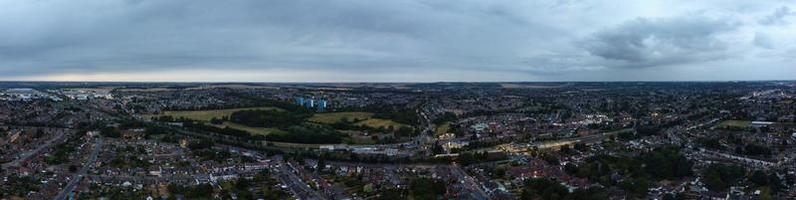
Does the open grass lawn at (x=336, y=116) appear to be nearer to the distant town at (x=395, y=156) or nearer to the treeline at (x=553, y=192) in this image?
the distant town at (x=395, y=156)

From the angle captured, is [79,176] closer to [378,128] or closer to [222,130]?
[222,130]

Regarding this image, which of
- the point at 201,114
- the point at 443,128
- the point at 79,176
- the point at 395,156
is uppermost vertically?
the point at 79,176

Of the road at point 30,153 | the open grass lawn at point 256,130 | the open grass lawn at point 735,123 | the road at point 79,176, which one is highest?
the road at point 30,153

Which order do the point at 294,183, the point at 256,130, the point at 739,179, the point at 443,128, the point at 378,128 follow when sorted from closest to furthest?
the point at 739,179 → the point at 294,183 → the point at 256,130 → the point at 378,128 → the point at 443,128

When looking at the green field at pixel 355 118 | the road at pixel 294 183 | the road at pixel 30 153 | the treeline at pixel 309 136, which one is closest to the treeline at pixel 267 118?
the green field at pixel 355 118

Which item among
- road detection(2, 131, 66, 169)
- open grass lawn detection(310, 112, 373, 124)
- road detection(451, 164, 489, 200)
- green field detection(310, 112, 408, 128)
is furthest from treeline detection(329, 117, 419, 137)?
road detection(2, 131, 66, 169)

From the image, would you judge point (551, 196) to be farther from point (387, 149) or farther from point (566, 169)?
point (387, 149)

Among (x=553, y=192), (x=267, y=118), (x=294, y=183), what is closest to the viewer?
(x=553, y=192)

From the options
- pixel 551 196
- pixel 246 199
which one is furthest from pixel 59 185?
pixel 551 196

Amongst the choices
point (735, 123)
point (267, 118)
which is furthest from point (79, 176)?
point (735, 123)
